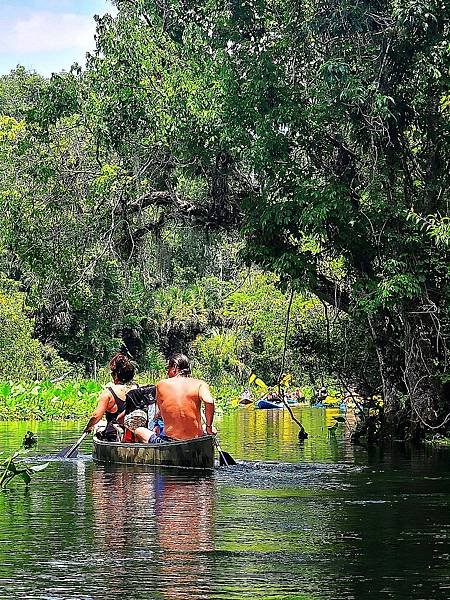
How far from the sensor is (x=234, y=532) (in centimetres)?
916

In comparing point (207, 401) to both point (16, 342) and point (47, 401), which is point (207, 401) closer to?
point (47, 401)

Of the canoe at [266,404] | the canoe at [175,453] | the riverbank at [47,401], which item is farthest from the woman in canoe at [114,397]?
the canoe at [266,404]

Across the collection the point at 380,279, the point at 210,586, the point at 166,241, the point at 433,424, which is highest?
the point at 166,241

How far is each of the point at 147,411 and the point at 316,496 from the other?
4.09 meters

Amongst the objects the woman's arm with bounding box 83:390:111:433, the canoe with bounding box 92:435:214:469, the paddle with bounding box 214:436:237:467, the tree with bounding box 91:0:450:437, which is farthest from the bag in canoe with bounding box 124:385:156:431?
the tree with bounding box 91:0:450:437

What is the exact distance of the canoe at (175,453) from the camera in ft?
44.5

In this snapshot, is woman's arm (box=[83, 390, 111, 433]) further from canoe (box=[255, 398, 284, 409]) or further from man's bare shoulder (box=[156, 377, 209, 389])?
canoe (box=[255, 398, 284, 409])

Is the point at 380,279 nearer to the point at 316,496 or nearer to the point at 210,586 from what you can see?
the point at 316,496

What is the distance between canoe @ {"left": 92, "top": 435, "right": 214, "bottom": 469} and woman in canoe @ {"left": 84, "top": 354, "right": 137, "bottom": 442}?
2.26ft

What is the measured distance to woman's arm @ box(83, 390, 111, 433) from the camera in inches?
583

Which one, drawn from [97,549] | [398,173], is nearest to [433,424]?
[398,173]

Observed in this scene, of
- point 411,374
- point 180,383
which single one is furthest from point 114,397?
point 411,374

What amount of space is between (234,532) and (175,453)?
4.53m

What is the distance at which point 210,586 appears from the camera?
7.00 meters
